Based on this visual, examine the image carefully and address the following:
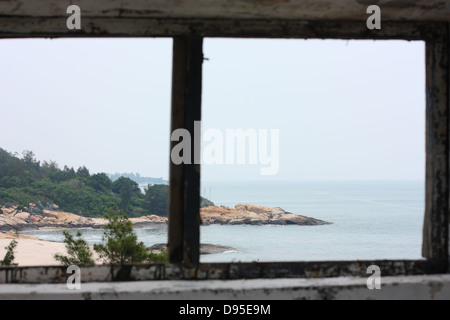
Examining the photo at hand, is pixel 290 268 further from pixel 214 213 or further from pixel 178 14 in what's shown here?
pixel 214 213

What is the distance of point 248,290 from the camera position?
1715 mm

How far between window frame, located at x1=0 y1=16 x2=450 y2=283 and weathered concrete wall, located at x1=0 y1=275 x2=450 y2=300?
51 mm

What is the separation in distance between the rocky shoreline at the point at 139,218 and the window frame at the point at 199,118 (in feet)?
132

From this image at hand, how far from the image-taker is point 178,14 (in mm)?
1772

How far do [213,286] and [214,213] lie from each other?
57.5m

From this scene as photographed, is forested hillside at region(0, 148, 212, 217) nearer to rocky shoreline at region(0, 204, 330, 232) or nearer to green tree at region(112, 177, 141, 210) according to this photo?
green tree at region(112, 177, 141, 210)

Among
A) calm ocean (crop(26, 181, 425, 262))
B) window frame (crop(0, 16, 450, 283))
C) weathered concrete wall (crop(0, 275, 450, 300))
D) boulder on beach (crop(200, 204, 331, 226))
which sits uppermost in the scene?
window frame (crop(0, 16, 450, 283))

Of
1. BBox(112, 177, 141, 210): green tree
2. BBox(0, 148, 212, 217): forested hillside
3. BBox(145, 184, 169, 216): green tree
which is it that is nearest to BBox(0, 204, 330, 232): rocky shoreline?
BBox(0, 148, 212, 217): forested hillside

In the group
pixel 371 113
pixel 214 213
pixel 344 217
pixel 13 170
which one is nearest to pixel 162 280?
pixel 13 170

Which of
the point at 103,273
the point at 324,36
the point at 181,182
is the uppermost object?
the point at 324,36

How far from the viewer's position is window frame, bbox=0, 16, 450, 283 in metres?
1.80

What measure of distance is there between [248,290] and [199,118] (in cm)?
66

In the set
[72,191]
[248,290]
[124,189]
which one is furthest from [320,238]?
[248,290]
